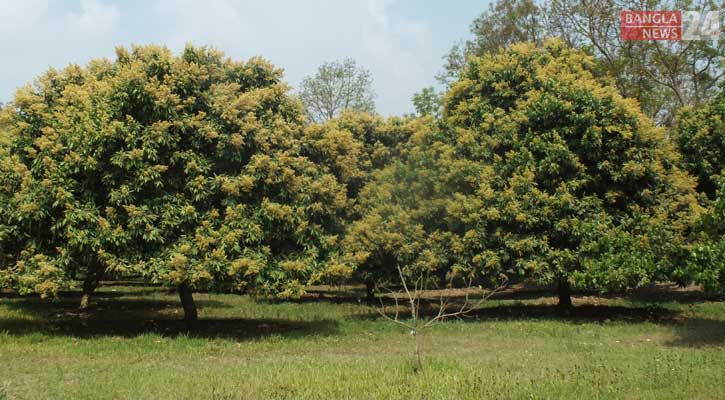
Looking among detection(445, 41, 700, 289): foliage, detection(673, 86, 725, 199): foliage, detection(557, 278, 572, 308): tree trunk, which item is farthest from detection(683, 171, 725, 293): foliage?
detection(673, 86, 725, 199): foliage

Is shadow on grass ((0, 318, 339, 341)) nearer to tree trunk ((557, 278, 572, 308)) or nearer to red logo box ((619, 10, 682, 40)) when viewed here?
tree trunk ((557, 278, 572, 308))

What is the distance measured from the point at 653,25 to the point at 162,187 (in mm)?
22822

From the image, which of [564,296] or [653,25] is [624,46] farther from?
[564,296]

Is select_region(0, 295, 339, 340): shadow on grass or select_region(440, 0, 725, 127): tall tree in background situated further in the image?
select_region(440, 0, 725, 127): tall tree in background

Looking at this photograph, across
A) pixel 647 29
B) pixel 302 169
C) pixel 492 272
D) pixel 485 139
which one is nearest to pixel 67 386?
pixel 302 169

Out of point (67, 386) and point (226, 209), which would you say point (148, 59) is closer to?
point (226, 209)

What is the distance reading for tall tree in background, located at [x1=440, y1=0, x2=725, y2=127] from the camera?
3053 cm

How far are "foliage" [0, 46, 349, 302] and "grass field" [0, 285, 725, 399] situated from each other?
1.82m

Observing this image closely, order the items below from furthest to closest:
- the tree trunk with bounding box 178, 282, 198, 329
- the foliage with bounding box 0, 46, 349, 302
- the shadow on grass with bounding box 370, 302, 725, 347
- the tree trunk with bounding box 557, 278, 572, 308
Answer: the tree trunk with bounding box 557, 278, 572, 308, the tree trunk with bounding box 178, 282, 198, 329, the shadow on grass with bounding box 370, 302, 725, 347, the foliage with bounding box 0, 46, 349, 302

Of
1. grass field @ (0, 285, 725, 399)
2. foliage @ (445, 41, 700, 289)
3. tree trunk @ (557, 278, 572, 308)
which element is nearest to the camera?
grass field @ (0, 285, 725, 399)

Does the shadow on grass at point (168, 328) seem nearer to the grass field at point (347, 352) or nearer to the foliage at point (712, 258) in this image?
the grass field at point (347, 352)

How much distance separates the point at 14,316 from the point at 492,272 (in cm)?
1397

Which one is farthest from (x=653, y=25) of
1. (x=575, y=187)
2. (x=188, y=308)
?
(x=188, y=308)

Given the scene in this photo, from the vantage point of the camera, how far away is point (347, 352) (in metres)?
14.2
